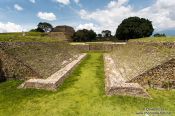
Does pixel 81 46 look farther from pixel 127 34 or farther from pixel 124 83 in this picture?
pixel 124 83

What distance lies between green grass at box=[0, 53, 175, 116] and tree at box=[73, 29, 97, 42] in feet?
185

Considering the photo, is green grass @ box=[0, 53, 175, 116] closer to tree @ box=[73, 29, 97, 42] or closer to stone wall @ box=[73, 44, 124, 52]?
stone wall @ box=[73, 44, 124, 52]

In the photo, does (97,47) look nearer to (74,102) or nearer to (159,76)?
(159,76)

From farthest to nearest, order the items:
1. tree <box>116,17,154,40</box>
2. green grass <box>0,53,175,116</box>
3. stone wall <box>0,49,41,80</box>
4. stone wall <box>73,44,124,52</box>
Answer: tree <box>116,17,154,40</box> → stone wall <box>73,44,124,52</box> → stone wall <box>0,49,41,80</box> → green grass <box>0,53,175,116</box>

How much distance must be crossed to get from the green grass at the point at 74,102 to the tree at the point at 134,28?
53.6 meters

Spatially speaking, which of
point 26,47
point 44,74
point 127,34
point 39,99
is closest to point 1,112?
point 39,99

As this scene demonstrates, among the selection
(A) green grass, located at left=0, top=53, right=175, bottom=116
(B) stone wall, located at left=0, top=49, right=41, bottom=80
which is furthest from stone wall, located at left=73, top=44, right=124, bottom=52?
(A) green grass, located at left=0, top=53, right=175, bottom=116

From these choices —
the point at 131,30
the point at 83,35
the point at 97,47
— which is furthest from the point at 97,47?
the point at 83,35

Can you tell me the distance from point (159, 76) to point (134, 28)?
53.2 metres

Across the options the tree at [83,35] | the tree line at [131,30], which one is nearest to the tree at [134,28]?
the tree line at [131,30]

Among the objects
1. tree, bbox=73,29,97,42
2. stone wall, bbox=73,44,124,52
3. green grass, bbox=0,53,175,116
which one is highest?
tree, bbox=73,29,97,42

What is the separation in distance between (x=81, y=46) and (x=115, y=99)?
112 ft

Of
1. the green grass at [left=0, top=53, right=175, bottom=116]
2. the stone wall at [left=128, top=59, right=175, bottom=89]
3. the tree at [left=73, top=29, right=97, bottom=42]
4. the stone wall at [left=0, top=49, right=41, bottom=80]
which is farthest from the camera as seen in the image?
the tree at [left=73, top=29, right=97, bottom=42]

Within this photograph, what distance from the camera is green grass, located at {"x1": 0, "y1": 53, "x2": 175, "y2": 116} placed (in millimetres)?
9391
